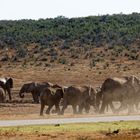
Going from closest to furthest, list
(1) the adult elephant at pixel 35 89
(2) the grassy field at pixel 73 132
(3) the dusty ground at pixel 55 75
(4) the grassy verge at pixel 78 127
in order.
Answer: (2) the grassy field at pixel 73 132
(4) the grassy verge at pixel 78 127
(3) the dusty ground at pixel 55 75
(1) the adult elephant at pixel 35 89

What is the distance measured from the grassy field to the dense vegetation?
195 ft

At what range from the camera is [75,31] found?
98625 mm

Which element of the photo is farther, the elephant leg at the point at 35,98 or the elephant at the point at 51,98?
the elephant leg at the point at 35,98

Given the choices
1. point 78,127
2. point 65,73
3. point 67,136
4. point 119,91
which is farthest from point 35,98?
point 67,136

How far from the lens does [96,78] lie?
66.4 m

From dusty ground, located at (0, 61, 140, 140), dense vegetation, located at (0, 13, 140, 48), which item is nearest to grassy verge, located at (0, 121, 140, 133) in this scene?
dusty ground, located at (0, 61, 140, 140)

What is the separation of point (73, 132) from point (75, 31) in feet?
238

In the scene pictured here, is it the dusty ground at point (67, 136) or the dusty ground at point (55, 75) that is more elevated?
the dusty ground at point (67, 136)

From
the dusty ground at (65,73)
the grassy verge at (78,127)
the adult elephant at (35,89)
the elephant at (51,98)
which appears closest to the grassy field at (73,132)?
the grassy verge at (78,127)

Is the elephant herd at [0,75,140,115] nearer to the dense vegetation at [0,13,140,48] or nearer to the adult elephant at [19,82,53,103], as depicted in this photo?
the adult elephant at [19,82,53,103]

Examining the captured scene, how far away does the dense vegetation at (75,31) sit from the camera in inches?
3558

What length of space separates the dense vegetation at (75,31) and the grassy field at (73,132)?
195 ft

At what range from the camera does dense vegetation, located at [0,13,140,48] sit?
90.4m

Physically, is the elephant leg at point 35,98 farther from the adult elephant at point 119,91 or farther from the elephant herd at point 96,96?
the adult elephant at point 119,91
